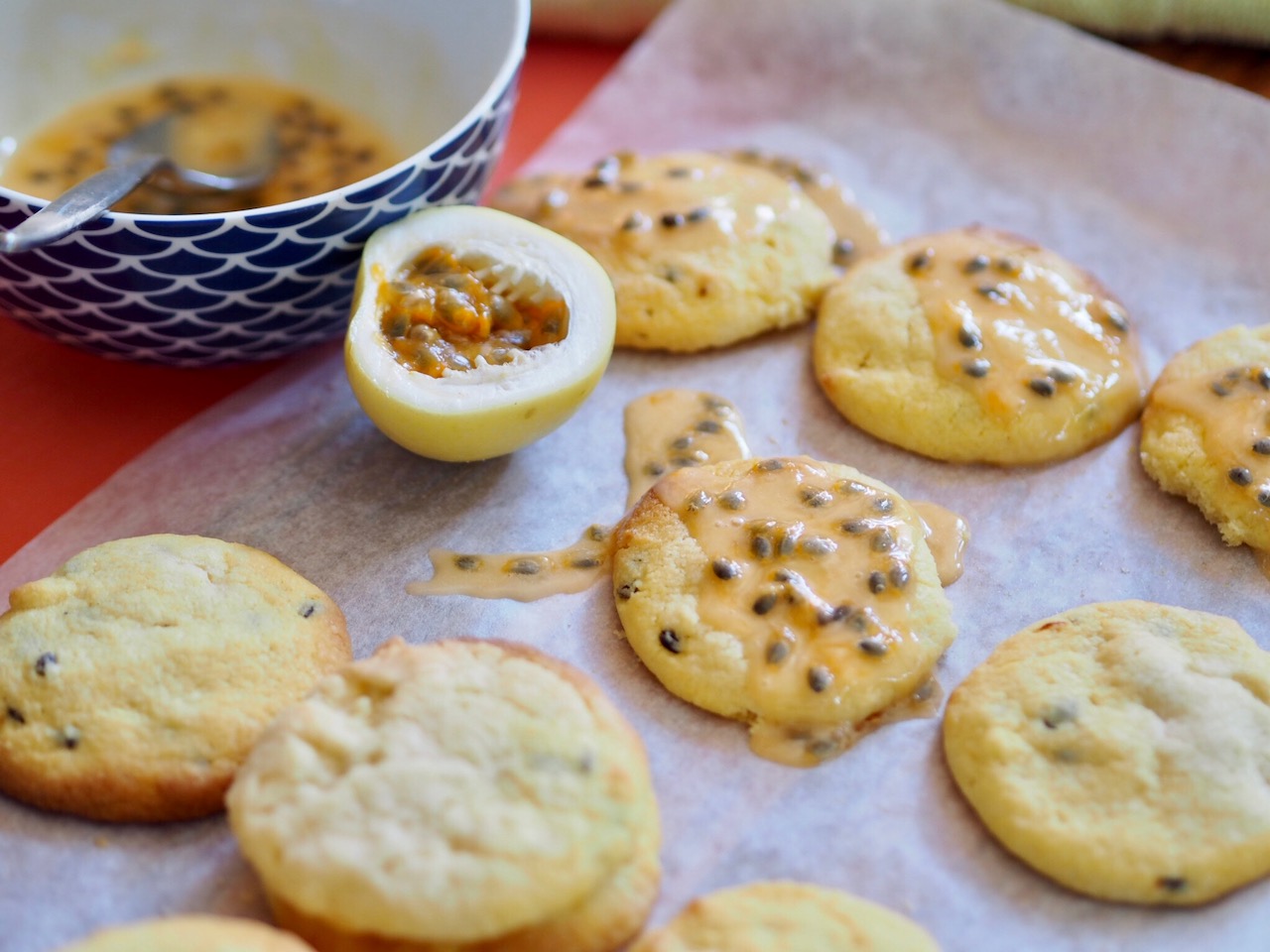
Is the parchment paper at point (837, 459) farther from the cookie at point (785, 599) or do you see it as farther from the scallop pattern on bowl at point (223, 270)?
the scallop pattern on bowl at point (223, 270)

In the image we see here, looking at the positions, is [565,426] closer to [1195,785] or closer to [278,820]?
[278,820]

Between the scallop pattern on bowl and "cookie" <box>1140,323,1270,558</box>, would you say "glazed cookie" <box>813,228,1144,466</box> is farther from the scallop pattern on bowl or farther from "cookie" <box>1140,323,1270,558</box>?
the scallop pattern on bowl

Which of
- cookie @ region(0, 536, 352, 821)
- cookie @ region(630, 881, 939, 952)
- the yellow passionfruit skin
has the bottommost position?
cookie @ region(630, 881, 939, 952)

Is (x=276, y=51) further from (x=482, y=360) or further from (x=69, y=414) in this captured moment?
(x=482, y=360)

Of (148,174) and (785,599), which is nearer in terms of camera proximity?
(785,599)

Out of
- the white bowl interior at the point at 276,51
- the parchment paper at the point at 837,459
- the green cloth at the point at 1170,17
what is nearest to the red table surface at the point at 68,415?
the parchment paper at the point at 837,459

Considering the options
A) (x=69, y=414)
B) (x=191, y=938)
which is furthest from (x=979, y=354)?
(x=69, y=414)

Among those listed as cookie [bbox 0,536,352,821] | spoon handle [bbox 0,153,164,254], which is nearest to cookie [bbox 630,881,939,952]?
cookie [bbox 0,536,352,821]
